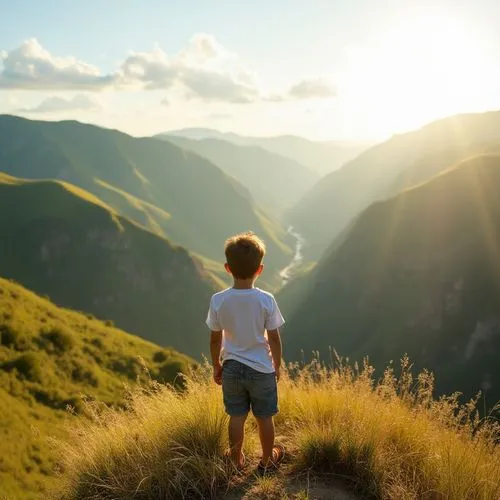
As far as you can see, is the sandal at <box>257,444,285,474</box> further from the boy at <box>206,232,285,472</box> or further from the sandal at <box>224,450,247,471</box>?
the sandal at <box>224,450,247,471</box>

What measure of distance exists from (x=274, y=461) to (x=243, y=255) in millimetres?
2675

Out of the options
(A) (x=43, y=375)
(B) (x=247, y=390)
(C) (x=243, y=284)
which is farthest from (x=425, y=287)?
(C) (x=243, y=284)

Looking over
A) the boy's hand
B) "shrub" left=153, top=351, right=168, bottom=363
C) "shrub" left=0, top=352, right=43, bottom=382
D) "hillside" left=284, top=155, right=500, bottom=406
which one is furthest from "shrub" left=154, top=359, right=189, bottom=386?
"hillside" left=284, top=155, right=500, bottom=406

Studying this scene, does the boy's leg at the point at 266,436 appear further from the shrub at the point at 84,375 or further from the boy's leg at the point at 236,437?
the shrub at the point at 84,375

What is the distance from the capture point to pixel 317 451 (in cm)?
600

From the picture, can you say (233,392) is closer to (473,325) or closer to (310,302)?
(473,325)

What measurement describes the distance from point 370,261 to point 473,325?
4704 centimetres

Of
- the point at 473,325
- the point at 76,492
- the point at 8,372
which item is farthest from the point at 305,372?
the point at 473,325

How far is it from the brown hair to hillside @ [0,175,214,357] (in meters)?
124

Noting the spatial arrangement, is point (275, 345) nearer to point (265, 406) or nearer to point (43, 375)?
point (265, 406)

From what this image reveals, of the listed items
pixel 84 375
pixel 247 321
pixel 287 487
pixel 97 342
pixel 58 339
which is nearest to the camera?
pixel 287 487

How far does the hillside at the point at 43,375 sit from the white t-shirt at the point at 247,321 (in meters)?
7.27

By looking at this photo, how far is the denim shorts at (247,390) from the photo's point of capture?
620 cm

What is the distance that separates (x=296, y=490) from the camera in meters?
5.41
